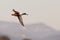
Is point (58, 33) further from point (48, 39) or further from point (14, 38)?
point (14, 38)

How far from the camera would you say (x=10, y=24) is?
1.55m

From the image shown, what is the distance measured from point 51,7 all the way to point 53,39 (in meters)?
0.33

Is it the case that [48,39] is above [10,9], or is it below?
below

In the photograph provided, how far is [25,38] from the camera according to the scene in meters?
1.58

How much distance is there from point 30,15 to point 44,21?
0.53 ft

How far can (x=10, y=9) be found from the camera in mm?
1547

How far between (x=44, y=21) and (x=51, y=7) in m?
0.16

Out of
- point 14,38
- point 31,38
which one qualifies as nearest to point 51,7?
point 31,38

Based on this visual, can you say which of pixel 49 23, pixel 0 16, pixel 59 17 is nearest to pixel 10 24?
pixel 0 16

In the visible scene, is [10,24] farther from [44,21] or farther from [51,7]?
[51,7]

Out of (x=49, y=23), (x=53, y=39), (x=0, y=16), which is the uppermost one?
(x=0, y=16)

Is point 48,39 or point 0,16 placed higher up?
point 0,16

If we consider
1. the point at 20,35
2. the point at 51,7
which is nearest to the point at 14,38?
the point at 20,35

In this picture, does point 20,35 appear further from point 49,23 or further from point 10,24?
point 49,23
